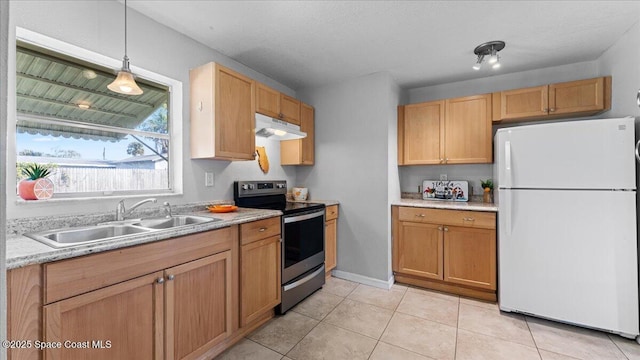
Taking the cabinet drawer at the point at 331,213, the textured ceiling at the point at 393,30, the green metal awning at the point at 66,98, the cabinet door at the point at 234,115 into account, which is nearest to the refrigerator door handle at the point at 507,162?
the textured ceiling at the point at 393,30

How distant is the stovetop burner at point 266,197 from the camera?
262 cm

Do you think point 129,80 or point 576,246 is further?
point 576,246

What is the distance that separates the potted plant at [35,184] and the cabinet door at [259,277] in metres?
1.16

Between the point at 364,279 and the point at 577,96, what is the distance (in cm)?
281

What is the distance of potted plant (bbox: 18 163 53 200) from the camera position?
1.43m

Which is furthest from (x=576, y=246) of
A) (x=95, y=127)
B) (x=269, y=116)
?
(x=95, y=127)

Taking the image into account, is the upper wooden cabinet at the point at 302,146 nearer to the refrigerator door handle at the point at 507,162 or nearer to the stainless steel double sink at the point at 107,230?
the stainless steel double sink at the point at 107,230

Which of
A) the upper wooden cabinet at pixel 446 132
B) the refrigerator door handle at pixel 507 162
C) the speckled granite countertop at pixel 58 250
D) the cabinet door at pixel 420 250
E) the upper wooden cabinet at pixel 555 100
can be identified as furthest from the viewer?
the upper wooden cabinet at pixel 446 132

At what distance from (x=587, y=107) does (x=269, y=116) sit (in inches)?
120

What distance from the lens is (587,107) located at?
97.9 inches

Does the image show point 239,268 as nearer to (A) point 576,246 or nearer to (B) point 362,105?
(B) point 362,105

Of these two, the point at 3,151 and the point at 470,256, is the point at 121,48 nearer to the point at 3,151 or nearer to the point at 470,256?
the point at 3,151

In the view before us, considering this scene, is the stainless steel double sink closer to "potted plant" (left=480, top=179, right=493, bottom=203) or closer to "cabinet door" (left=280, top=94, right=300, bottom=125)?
"cabinet door" (left=280, top=94, right=300, bottom=125)

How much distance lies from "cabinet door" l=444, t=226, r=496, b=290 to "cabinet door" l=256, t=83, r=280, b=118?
214 centimetres
